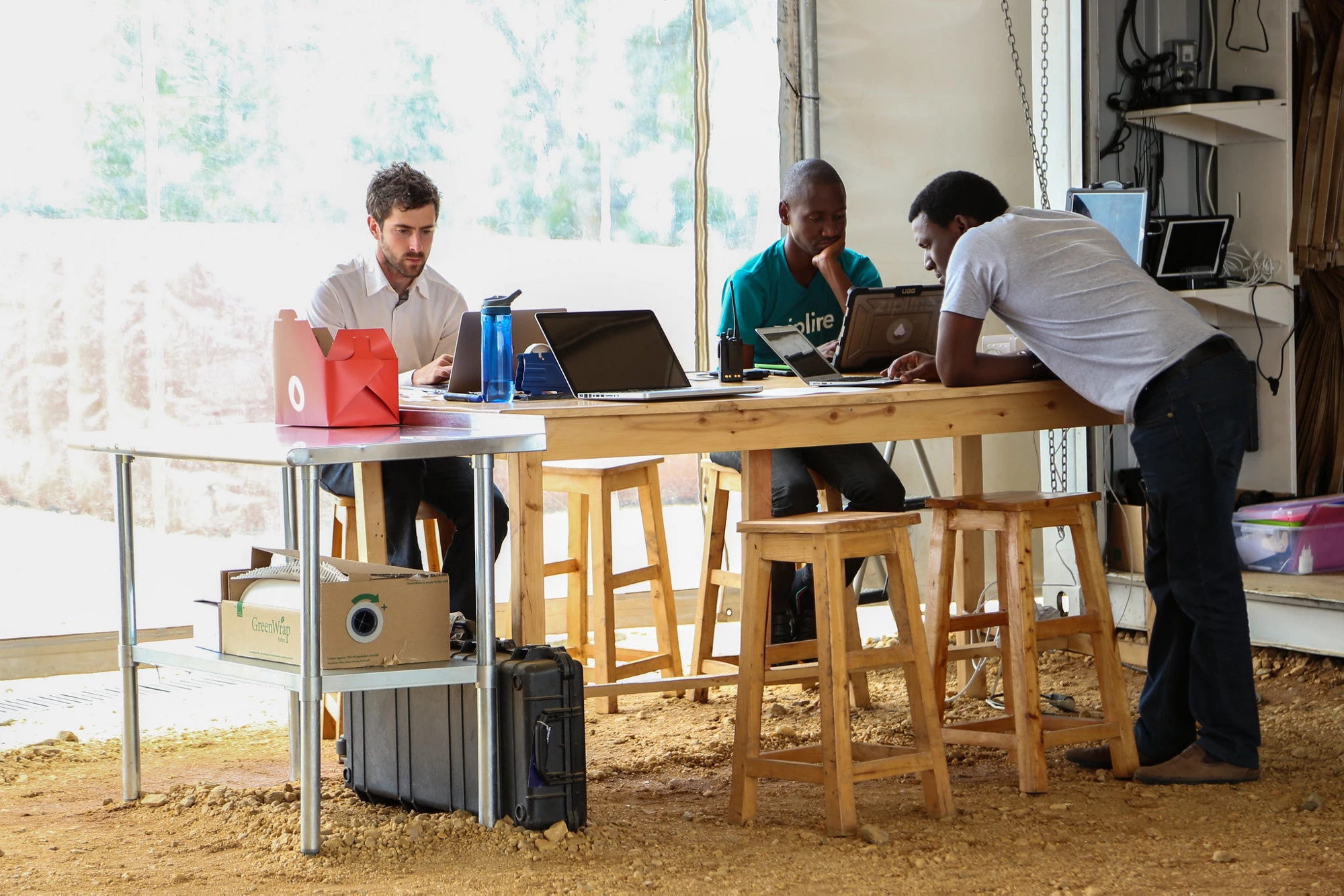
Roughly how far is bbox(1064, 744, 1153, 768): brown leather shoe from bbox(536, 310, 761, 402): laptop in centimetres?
116

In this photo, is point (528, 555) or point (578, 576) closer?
point (528, 555)

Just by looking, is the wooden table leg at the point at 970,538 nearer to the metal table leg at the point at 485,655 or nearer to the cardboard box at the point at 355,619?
the metal table leg at the point at 485,655

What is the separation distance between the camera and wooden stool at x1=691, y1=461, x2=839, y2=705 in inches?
159

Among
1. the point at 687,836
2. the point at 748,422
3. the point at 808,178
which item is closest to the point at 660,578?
the point at 748,422

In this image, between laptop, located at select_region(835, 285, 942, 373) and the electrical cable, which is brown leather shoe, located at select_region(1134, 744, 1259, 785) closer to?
laptop, located at select_region(835, 285, 942, 373)

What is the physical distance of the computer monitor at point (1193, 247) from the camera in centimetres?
457

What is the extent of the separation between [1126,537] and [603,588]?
1.87 meters

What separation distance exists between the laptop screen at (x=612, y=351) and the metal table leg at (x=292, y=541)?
70 cm

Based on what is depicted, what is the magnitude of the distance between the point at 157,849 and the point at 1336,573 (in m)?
3.45

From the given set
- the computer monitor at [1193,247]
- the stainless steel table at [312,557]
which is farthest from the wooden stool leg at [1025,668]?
the computer monitor at [1193,247]

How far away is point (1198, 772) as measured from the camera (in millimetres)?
3260

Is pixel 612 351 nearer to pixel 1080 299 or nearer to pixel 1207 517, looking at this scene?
pixel 1080 299

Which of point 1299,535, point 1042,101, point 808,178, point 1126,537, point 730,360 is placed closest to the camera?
point 730,360

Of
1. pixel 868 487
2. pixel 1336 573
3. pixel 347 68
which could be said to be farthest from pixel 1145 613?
pixel 347 68
